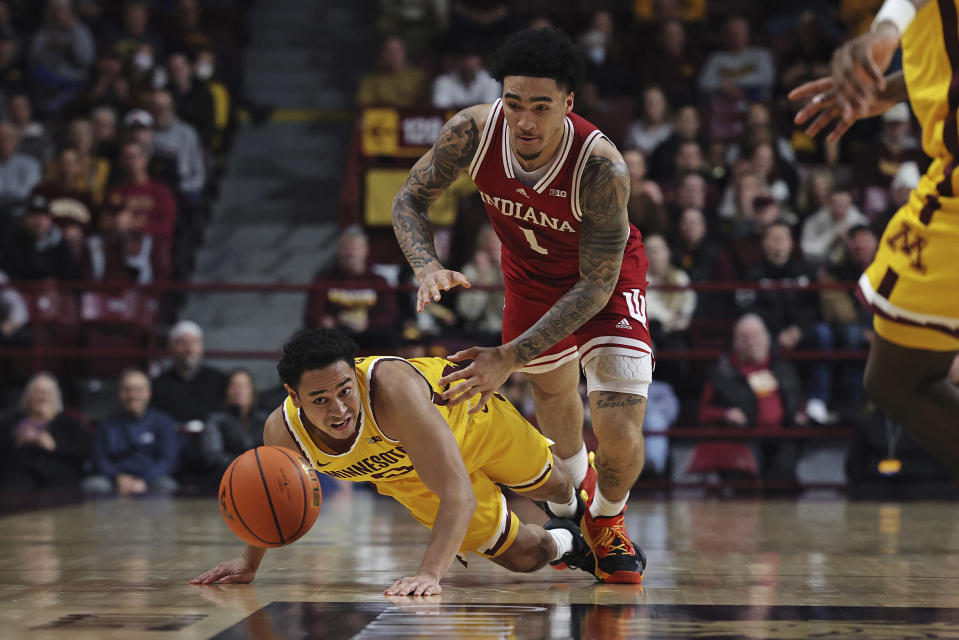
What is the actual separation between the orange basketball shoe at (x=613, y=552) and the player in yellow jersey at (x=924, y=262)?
1265 millimetres

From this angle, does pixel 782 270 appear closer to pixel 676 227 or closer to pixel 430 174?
pixel 676 227

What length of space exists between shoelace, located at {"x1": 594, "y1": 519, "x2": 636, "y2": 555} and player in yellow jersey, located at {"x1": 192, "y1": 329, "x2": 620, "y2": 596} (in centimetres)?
12

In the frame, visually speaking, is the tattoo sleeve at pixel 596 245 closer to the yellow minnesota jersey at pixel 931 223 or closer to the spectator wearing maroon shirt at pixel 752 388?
the yellow minnesota jersey at pixel 931 223

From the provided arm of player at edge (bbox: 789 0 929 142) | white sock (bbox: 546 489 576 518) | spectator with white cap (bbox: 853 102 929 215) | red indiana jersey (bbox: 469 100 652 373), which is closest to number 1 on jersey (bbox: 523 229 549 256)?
red indiana jersey (bbox: 469 100 652 373)

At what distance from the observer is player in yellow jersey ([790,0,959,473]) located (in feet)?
8.68

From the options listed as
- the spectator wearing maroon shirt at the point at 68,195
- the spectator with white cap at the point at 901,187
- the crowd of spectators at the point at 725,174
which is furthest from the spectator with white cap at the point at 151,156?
the spectator with white cap at the point at 901,187

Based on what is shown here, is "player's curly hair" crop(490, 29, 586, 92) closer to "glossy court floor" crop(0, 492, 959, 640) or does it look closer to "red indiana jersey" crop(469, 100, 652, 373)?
"red indiana jersey" crop(469, 100, 652, 373)

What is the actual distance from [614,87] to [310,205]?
2.88m

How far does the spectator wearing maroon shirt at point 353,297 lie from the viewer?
7656 millimetres

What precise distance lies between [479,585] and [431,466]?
608 mm

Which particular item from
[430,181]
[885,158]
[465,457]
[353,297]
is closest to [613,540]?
[465,457]

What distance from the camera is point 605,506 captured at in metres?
4.04

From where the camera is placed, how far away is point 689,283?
7.71 m

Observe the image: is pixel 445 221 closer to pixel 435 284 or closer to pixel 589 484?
pixel 589 484
